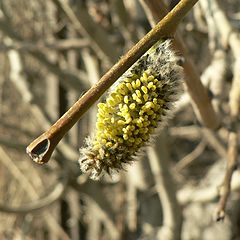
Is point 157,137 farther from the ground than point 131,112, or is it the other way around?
point 131,112

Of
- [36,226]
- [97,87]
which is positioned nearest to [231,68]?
[97,87]

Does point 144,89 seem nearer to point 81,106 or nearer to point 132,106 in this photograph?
point 132,106

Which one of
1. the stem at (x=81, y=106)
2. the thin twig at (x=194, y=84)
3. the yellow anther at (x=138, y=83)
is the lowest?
the thin twig at (x=194, y=84)

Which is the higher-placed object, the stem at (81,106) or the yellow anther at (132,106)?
the stem at (81,106)

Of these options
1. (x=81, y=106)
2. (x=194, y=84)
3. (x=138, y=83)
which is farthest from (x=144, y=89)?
(x=194, y=84)

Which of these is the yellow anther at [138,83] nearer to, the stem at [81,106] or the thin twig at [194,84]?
the stem at [81,106]

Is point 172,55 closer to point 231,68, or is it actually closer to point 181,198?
point 231,68

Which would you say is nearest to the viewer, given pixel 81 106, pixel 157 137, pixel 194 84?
pixel 81 106

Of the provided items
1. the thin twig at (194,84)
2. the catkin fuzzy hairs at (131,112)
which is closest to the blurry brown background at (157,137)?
the thin twig at (194,84)
